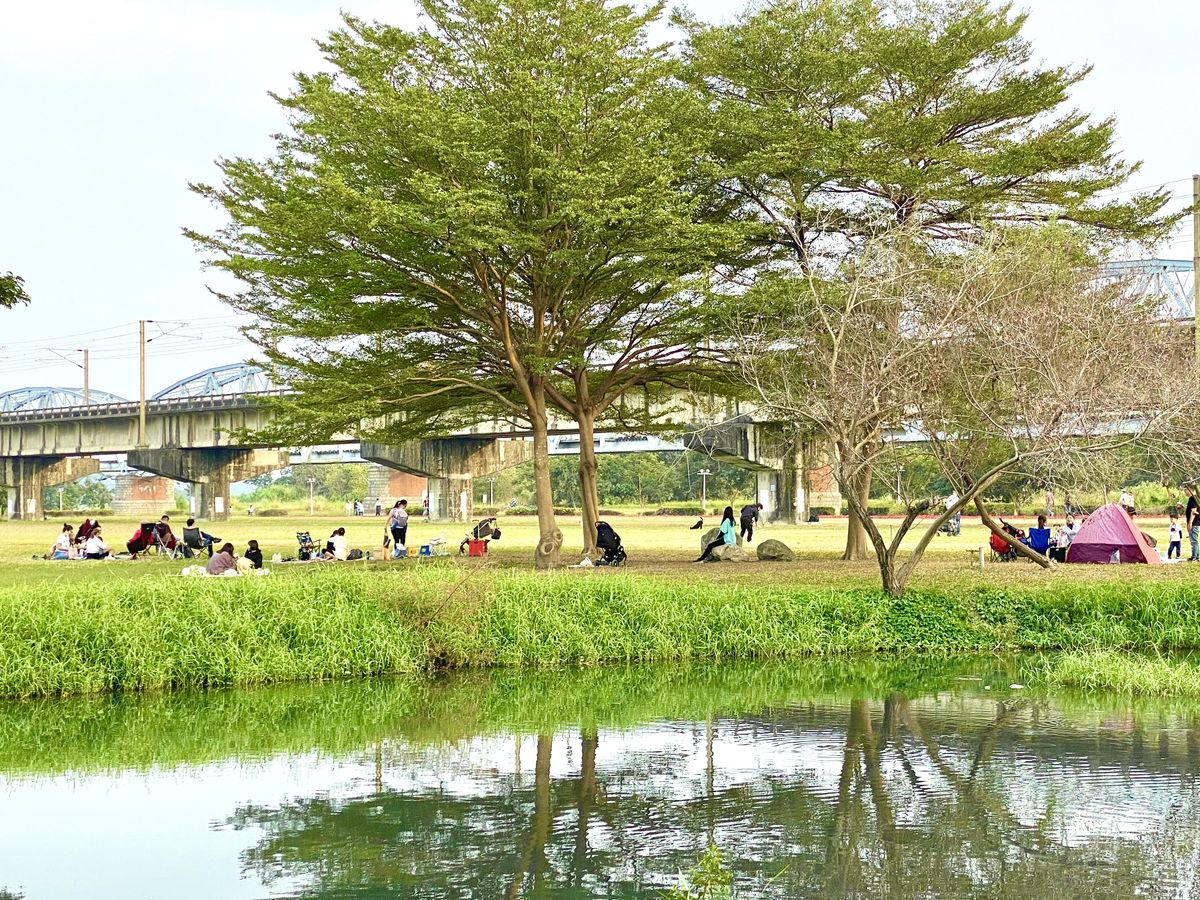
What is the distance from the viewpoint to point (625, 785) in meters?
11.9

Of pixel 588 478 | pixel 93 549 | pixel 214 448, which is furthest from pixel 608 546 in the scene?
pixel 214 448

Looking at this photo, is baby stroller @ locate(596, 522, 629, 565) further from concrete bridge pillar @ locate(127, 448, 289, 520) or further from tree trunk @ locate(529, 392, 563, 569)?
concrete bridge pillar @ locate(127, 448, 289, 520)

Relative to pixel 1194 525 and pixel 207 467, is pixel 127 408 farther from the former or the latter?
pixel 1194 525

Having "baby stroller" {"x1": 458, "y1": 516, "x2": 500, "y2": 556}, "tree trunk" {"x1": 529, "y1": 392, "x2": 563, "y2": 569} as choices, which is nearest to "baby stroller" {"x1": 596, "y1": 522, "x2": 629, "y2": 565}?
"tree trunk" {"x1": 529, "y1": 392, "x2": 563, "y2": 569}

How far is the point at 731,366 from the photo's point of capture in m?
28.9

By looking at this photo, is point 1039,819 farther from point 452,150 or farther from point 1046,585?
point 452,150

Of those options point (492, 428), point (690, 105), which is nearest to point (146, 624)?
point (690, 105)

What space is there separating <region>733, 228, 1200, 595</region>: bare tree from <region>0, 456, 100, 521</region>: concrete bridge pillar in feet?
249

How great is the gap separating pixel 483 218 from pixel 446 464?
50.2 m

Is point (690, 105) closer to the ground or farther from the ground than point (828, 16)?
closer to the ground

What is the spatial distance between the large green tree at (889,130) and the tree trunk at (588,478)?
5752mm

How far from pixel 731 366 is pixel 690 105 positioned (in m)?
5.79

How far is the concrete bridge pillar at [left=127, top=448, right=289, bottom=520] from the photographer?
247ft

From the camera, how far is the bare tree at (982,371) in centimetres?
1941
